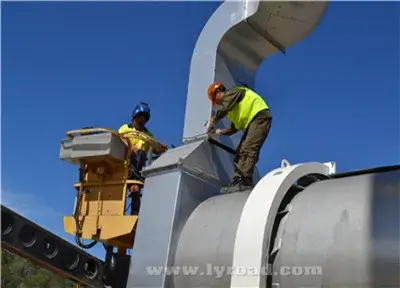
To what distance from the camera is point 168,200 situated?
14.5 ft

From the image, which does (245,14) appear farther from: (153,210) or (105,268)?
(105,268)

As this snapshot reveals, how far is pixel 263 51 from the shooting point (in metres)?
5.78

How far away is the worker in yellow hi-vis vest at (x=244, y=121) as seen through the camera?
188 inches

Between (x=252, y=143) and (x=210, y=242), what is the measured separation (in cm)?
123

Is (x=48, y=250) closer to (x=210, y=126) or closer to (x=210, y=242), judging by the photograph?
(x=210, y=242)

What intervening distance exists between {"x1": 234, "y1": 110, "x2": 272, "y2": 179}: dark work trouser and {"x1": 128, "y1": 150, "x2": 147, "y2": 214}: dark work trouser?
42.6 inches

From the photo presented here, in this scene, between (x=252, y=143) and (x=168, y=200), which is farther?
(x=252, y=143)

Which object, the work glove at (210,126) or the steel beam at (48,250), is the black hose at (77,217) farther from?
the work glove at (210,126)

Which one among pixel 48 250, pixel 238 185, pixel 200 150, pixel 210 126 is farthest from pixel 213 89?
pixel 48 250

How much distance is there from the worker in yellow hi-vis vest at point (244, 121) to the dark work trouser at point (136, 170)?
87 centimetres

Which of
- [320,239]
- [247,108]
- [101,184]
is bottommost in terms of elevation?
[320,239]

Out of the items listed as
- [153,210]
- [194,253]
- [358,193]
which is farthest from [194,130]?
[358,193]

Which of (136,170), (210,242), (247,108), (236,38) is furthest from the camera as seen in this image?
(236,38)

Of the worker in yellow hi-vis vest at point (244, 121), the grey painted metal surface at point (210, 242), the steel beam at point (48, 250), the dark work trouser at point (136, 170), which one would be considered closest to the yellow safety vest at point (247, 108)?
the worker in yellow hi-vis vest at point (244, 121)
